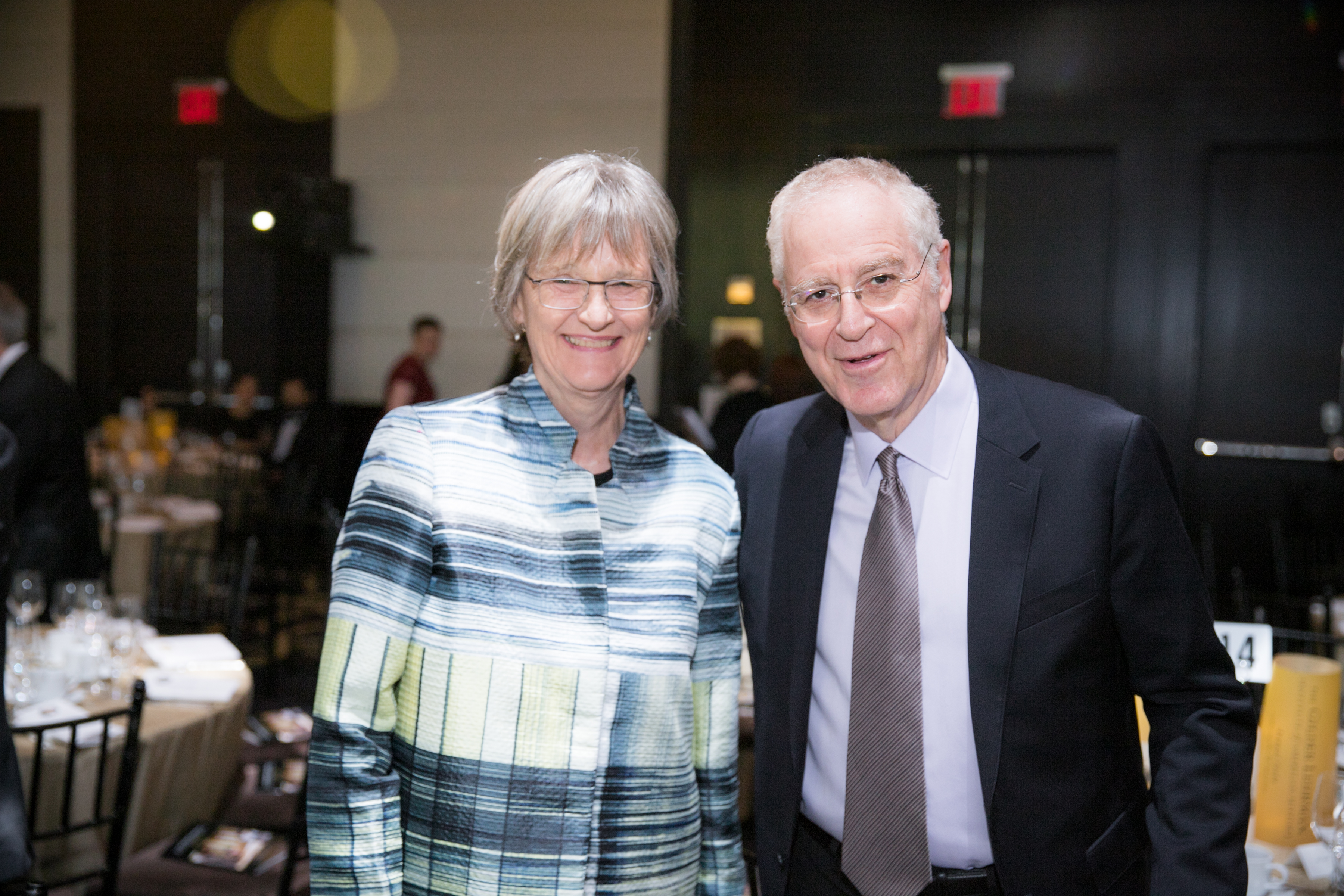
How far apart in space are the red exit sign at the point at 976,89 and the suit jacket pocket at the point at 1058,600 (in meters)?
6.33

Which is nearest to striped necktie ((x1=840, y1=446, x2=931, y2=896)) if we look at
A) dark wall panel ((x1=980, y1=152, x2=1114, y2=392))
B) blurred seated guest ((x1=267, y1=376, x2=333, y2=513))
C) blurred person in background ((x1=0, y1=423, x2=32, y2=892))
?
blurred person in background ((x1=0, y1=423, x2=32, y2=892))

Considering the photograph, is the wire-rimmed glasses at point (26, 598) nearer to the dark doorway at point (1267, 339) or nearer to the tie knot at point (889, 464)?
the tie knot at point (889, 464)

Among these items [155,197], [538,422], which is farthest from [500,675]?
[155,197]

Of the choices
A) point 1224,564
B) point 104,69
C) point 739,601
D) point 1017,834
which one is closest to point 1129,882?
point 1017,834

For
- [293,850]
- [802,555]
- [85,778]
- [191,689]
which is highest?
[802,555]

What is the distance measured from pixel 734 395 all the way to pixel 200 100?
632 centimetres

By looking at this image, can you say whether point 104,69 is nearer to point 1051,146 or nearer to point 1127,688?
point 1051,146

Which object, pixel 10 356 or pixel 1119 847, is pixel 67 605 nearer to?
pixel 10 356

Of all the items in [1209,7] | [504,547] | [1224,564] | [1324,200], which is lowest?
[1224,564]

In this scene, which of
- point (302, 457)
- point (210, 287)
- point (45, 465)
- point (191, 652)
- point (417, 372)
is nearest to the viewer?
point (191, 652)

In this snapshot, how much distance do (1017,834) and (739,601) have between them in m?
0.53

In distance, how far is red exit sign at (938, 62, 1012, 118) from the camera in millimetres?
7090

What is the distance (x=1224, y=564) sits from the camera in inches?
275

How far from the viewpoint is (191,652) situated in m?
3.31
